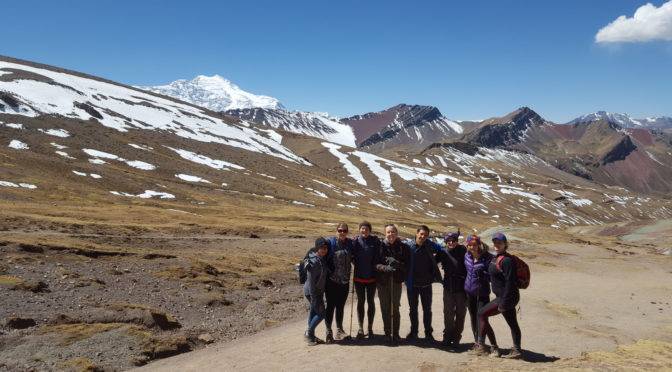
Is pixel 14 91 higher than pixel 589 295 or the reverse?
higher

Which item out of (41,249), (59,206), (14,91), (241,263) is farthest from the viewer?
(14,91)

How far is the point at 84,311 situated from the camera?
19.3 m

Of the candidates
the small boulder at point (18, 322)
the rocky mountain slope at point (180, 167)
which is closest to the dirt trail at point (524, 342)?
the small boulder at point (18, 322)

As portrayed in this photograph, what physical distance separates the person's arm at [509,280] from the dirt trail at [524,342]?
66.1 inches

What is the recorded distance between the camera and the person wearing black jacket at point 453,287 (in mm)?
14055

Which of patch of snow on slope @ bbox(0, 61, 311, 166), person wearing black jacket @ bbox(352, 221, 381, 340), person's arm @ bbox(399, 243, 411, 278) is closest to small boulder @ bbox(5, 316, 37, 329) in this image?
person wearing black jacket @ bbox(352, 221, 381, 340)

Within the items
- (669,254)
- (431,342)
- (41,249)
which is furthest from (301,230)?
(669,254)

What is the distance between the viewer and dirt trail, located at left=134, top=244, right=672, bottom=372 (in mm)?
13133

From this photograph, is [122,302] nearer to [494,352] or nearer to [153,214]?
[494,352]

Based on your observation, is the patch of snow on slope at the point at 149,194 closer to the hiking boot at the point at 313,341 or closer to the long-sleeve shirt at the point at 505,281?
the hiking boot at the point at 313,341

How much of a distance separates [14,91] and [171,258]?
449ft

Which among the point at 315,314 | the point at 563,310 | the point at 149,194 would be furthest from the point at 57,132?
the point at 563,310

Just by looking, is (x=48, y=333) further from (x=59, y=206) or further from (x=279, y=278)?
(x=59, y=206)

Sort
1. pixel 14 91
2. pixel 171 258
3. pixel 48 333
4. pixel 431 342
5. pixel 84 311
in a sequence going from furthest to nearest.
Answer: pixel 14 91, pixel 171 258, pixel 84 311, pixel 48 333, pixel 431 342
